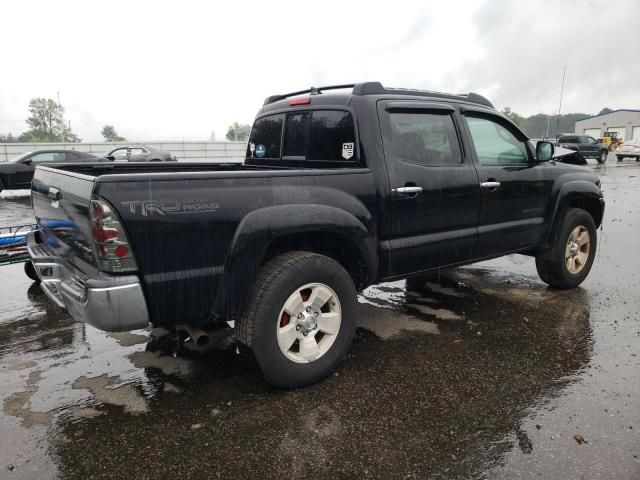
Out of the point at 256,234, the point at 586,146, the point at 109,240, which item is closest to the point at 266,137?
the point at 256,234

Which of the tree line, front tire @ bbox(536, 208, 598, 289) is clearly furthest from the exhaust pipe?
the tree line

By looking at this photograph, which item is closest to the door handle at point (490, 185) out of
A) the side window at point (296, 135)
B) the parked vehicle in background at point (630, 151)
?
the side window at point (296, 135)

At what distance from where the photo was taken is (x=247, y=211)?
280cm

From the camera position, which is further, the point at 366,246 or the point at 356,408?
the point at 366,246

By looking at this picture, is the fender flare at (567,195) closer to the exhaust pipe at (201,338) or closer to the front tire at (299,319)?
the front tire at (299,319)

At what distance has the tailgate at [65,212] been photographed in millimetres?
2574

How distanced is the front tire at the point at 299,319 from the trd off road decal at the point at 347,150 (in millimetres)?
845

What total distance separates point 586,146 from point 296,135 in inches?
1266

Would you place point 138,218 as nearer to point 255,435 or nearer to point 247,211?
point 247,211

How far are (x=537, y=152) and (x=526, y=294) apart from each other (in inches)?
58.5

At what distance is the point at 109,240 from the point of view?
96.1 inches

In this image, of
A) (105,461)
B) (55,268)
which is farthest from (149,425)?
(55,268)

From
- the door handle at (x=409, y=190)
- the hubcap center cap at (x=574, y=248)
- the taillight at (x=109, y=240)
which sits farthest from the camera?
the hubcap center cap at (x=574, y=248)

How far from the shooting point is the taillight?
242cm
